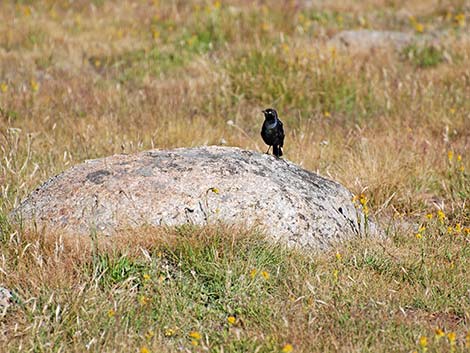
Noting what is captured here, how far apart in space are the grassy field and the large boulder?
16 cm

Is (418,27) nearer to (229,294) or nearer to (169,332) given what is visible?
(229,294)

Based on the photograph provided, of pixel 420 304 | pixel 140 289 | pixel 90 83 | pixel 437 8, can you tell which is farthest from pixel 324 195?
pixel 437 8

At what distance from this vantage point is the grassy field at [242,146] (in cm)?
370

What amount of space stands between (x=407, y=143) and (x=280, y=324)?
3.51 metres

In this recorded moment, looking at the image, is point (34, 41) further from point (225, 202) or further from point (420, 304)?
point (420, 304)

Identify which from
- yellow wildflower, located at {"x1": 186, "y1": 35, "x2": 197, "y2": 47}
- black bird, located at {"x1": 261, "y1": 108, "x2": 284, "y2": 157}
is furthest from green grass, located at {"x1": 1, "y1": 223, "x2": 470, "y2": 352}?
yellow wildflower, located at {"x1": 186, "y1": 35, "x2": 197, "y2": 47}

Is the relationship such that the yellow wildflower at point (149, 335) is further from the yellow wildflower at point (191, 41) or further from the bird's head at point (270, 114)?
the yellow wildflower at point (191, 41)

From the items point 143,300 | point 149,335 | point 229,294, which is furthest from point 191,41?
point 149,335

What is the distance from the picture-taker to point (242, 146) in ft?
22.2

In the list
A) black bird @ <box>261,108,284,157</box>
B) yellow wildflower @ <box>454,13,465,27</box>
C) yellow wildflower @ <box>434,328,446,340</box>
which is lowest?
yellow wildflower @ <box>454,13,465,27</box>

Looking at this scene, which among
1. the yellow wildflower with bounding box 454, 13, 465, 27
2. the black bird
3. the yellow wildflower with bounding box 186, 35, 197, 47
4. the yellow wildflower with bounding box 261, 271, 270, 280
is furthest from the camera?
the yellow wildflower with bounding box 454, 13, 465, 27

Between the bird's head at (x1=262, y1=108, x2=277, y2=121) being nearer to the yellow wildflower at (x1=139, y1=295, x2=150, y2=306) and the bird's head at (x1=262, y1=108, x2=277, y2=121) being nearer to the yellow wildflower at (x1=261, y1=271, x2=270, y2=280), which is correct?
the yellow wildflower at (x1=261, y1=271, x2=270, y2=280)

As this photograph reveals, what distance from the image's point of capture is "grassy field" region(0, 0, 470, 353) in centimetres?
370

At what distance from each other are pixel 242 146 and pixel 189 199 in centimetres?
233
